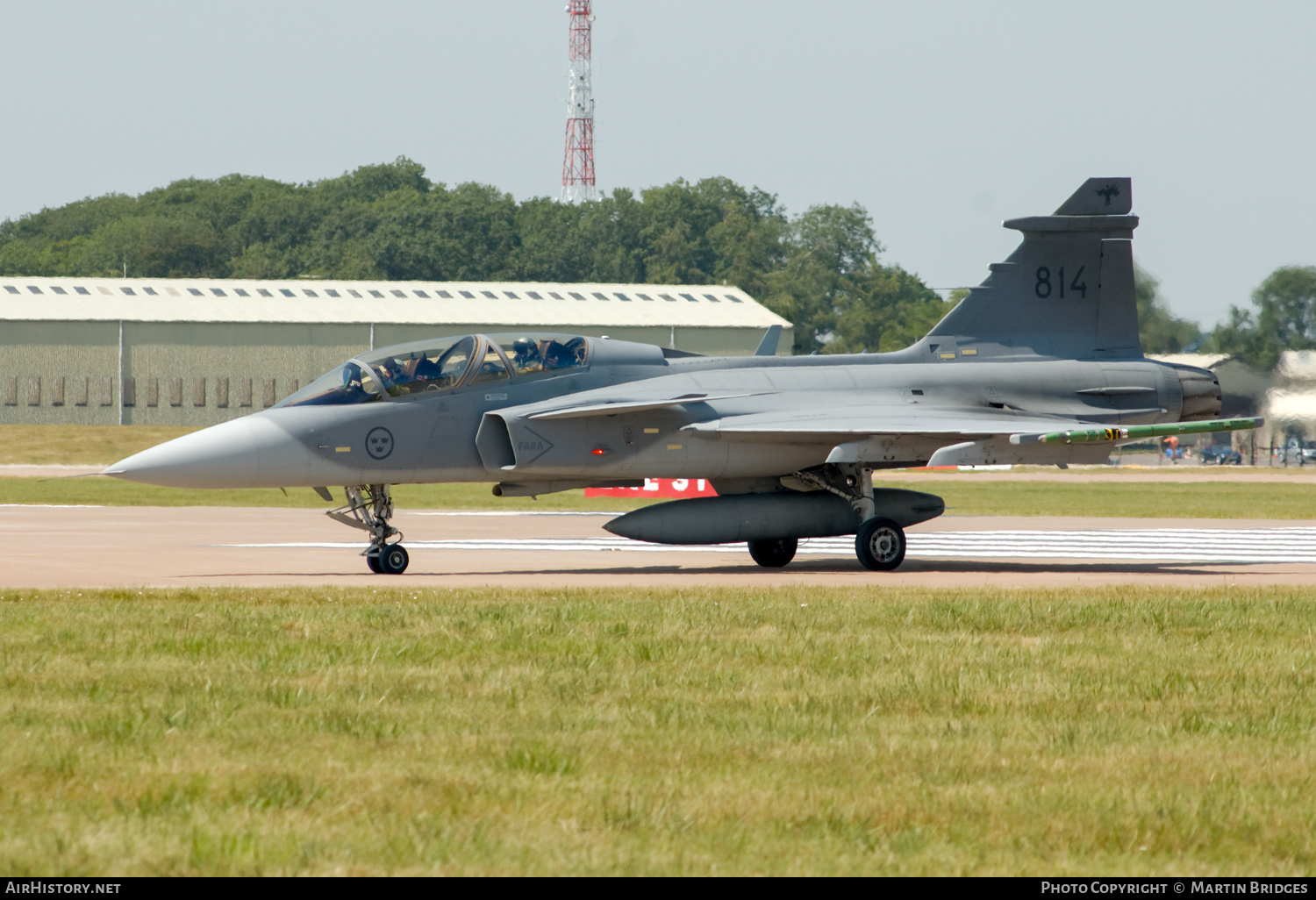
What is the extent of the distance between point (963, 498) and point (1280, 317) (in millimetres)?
8672

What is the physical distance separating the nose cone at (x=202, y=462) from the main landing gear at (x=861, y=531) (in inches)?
216

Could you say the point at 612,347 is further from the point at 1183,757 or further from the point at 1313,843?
the point at 1313,843

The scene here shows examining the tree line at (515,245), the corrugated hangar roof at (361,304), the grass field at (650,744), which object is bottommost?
the grass field at (650,744)

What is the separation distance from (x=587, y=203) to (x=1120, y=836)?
12723 centimetres

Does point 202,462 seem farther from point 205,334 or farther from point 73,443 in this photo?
point 205,334

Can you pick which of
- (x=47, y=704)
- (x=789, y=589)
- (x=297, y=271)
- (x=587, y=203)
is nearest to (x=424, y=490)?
(x=789, y=589)

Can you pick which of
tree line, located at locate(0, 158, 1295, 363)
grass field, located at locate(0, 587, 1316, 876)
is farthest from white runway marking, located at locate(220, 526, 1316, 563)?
tree line, located at locate(0, 158, 1295, 363)

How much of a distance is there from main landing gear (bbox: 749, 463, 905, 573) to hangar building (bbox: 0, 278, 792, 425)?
42.2 m

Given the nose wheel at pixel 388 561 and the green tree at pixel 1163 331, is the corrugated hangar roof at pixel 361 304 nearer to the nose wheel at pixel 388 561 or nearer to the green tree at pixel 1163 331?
the green tree at pixel 1163 331

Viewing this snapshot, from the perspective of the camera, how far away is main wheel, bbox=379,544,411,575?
51.1 feet

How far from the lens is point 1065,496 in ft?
→ 121

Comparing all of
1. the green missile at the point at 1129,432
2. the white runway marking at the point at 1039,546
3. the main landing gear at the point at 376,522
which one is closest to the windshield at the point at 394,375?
the main landing gear at the point at 376,522

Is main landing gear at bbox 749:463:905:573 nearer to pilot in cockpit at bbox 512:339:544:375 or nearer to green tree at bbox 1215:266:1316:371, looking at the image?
pilot in cockpit at bbox 512:339:544:375

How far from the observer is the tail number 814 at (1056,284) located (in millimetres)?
18766
